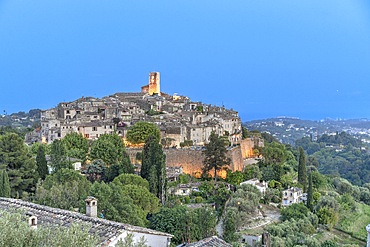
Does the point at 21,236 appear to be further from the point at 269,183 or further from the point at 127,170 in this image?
the point at 269,183

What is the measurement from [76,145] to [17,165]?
683cm

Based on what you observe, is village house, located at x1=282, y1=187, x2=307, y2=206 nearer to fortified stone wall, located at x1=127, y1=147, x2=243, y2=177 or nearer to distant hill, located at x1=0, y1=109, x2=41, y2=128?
fortified stone wall, located at x1=127, y1=147, x2=243, y2=177

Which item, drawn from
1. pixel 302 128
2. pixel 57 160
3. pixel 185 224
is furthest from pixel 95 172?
pixel 302 128

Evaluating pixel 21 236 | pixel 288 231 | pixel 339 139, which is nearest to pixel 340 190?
pixel 288 231

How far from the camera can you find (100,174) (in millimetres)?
18938

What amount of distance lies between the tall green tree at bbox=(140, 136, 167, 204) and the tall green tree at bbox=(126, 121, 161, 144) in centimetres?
554

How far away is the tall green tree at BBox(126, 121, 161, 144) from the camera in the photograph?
910 inches

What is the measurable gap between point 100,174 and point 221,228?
5.78 metres

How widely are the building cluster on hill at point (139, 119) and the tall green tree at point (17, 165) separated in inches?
335

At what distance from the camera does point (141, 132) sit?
23.2 m

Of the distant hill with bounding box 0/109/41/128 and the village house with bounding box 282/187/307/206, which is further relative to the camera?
the distant hill with bounding box 0/109/41/128

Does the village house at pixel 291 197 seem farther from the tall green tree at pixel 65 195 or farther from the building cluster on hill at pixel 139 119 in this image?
the tall green tree at pixel 65 195

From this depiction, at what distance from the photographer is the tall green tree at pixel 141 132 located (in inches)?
910

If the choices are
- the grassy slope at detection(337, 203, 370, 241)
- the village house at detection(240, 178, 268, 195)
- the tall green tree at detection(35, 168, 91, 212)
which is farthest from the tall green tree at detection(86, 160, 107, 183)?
the grassy slope at detection(337, 203, 370, 241)
